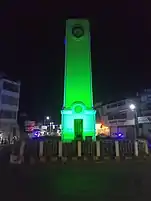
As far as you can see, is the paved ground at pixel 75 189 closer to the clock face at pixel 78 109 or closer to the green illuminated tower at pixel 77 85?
the green illuminated tower at pixel 77 85

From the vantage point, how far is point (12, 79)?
77750 millimetres

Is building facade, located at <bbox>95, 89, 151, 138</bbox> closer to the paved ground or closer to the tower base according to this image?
the tower base

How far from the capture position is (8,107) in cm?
7306

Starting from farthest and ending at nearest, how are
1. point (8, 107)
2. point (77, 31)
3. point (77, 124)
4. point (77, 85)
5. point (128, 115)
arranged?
point (128, 115), point (8, 107), point (77, 31), point (77, 85), point (77, 124)

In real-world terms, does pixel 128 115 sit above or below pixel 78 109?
above

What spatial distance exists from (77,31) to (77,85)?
709cm

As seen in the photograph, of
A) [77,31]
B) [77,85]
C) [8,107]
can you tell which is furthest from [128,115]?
[77,31]

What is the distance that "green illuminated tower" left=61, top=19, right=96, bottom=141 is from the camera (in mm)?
38000

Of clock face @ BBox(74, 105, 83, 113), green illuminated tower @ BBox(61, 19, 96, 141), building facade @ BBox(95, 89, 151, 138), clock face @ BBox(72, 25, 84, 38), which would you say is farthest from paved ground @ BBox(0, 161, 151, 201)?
building facade @ BBox(95, 89, 151, 138)

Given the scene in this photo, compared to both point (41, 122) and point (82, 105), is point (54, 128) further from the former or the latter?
point (82, 105)

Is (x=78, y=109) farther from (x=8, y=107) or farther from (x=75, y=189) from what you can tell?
(x=8, y=107)

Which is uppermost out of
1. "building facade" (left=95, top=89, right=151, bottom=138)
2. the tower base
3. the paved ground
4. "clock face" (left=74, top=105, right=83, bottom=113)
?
"building facade" (left=95, top=89, right=151, bottom=138)

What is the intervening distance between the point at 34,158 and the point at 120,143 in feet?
25.0

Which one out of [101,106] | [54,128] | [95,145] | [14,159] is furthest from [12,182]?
[54,128]
